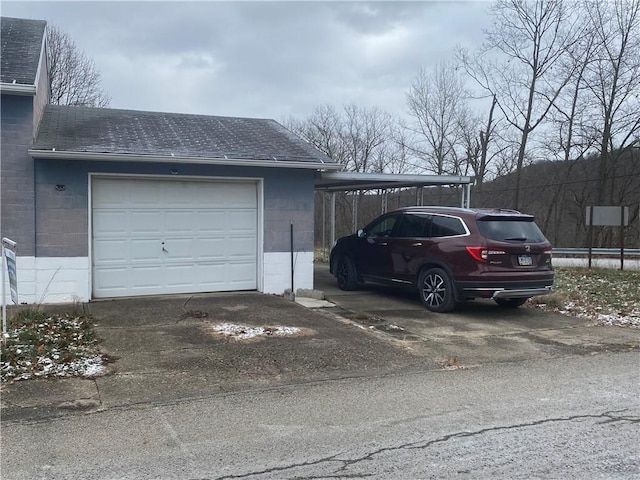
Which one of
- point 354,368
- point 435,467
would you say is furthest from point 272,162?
point 435,467

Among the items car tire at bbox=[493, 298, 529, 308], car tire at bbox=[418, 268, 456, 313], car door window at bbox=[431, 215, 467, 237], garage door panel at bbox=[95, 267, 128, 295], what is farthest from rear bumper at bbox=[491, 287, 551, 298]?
garage door panel at bbox=[95, 267, 128, 295]

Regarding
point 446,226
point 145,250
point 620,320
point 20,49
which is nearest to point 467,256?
point 446,226

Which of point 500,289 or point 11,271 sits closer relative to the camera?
point 11,271

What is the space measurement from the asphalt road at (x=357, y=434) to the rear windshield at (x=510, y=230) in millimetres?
3711

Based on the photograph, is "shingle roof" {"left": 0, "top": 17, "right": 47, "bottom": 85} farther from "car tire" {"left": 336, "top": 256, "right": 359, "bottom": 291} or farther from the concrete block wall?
"car tire" {"left": 336, "top": 256, "right": 359, "bottom": 291}

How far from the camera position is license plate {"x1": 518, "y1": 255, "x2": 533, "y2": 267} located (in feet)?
31.1

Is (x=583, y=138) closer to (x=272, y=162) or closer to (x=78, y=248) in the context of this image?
(x=272, y=162)

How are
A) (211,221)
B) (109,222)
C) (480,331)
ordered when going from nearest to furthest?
(480,331), (109,222), (211,221)

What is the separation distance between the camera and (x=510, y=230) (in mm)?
9664

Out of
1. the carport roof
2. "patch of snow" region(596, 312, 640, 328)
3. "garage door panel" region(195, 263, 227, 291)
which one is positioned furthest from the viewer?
the carport roof

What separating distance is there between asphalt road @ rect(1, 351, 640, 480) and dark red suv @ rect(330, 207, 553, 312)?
3.34m

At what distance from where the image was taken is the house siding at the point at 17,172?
9406 millimetres

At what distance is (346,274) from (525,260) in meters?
4.32

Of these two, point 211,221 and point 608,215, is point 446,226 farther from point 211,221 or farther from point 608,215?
point 608,215
